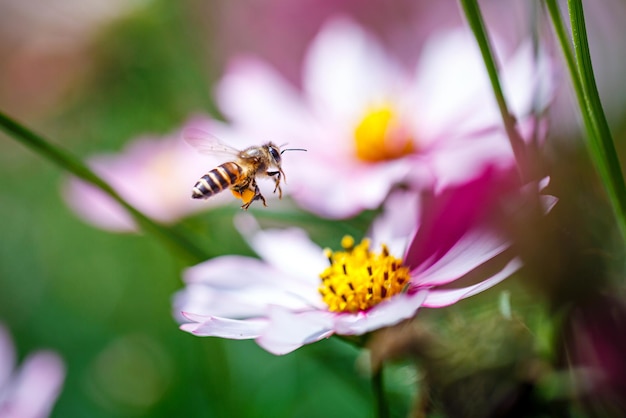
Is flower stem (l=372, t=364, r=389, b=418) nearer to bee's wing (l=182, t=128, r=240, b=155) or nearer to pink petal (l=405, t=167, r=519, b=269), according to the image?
pink petal (l=405, t=167, r=519, b=269)

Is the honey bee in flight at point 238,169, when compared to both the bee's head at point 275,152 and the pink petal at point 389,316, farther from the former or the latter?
the pink petal at point 389,316

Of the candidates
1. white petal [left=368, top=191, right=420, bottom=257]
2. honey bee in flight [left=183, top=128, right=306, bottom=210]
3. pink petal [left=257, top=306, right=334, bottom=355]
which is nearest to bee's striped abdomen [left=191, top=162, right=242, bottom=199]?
honey bee in flight [left=183, top=128, right=306, bottom=210]

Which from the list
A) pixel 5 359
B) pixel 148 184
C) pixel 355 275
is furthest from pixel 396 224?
pixel 148 184

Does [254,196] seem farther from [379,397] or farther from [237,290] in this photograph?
[379,397]

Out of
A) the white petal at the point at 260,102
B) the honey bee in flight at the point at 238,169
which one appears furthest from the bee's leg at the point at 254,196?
the white petal at the point at 260,102

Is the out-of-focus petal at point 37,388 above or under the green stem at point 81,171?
under

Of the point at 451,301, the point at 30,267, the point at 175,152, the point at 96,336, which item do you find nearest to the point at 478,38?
the point at 451,301

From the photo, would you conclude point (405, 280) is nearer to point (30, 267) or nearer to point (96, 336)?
point (96, 336)
